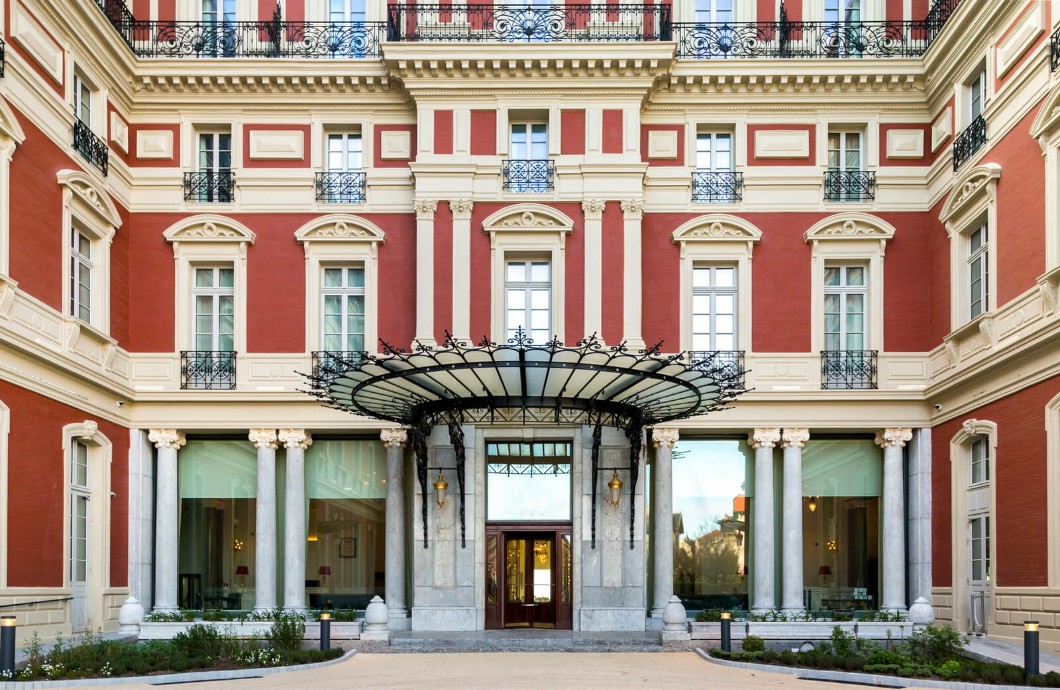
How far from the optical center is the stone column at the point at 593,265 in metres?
24.7

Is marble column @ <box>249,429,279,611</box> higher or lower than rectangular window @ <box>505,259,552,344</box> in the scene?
lower

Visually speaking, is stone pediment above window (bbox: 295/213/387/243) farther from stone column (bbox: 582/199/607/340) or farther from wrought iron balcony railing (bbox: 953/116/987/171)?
wrought iron balcony railing (bbox: 953/116/987/171)

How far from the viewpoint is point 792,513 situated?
25.2 meters

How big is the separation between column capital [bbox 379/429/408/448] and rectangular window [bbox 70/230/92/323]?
628 centimetres

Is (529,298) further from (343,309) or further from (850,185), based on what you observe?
(850,185)

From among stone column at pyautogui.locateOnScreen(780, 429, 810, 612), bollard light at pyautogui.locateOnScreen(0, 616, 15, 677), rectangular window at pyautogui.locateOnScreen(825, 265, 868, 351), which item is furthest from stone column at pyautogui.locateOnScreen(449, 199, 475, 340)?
bollard light at pyautogui.locateOnScreen(0, 616, 15, 677)

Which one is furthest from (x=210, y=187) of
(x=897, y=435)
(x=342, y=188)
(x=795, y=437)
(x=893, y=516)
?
(x=893, y=516)

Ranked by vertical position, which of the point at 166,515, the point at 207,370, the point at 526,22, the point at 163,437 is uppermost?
the point at 526,22

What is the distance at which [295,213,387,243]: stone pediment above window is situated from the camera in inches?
1010

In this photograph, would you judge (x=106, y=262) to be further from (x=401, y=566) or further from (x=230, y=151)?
(x=401, y=566)

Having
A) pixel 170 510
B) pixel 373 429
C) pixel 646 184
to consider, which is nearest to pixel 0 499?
pixel 170 510

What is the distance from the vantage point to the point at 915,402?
82.6 feet

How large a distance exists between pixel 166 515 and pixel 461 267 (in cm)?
809

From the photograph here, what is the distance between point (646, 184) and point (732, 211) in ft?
6.34
